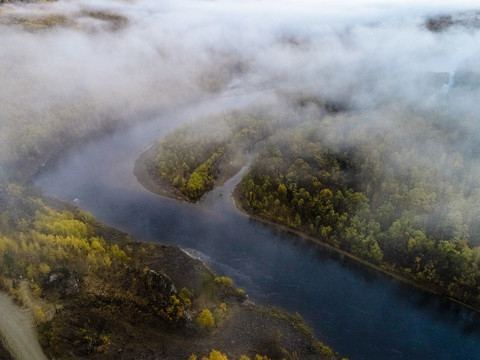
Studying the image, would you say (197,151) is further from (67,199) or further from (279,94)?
(279,94)

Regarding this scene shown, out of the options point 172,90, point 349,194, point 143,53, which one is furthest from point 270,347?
point 143,53

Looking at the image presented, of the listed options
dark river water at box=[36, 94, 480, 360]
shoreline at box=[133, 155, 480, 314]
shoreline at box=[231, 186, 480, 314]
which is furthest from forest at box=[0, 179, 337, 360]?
shoreline at box=[133, 155, 480, 314]

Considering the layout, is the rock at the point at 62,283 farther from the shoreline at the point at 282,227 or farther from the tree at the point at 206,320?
the shoreline at the point at 282,227

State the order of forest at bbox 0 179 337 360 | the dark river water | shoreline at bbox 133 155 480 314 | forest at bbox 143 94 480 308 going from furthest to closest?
forest at bbox 143 94 480 308, shoreline at bbox 133 155 480 314, the dark river water, forest at bbox 0 179 337 360

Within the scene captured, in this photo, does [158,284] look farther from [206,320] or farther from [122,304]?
[206,320]

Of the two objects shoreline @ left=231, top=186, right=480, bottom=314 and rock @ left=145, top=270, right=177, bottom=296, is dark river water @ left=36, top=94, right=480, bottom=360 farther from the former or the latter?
rock @ left=145, top=270, right=177, bottom=296

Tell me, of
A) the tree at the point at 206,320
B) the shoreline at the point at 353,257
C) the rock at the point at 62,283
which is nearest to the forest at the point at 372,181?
the shoreline at the point at 353,257
